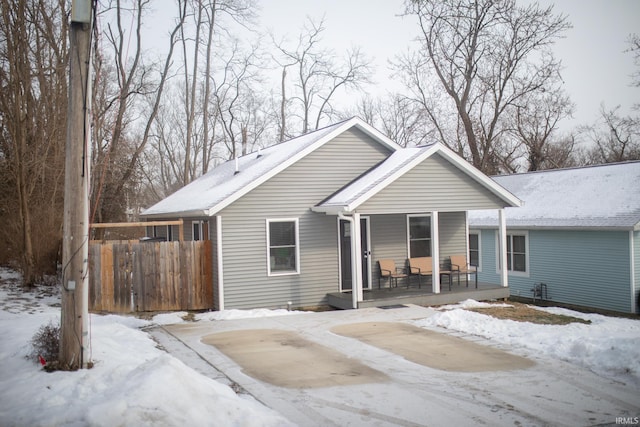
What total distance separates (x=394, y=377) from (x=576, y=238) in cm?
1274

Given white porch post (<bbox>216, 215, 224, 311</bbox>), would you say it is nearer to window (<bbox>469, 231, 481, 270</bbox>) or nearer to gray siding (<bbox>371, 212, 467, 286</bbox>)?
gray siding (<bbox>371, 212, 467, 286</bbox>)

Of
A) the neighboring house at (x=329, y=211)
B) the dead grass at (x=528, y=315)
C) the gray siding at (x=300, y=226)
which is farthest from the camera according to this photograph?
the gray siding at (x=300, y=226)

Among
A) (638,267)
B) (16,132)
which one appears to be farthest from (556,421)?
(16,132)

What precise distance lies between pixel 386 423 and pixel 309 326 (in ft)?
19.4

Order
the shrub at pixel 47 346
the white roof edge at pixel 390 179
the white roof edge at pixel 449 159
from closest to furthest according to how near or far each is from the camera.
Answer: the shrub at pixel 47 346
the white roof edge at pixel 390 179
the white roof edge at pixel 449 159

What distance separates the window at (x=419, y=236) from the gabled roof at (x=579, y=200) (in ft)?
15.3

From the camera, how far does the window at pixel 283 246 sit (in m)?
14.6

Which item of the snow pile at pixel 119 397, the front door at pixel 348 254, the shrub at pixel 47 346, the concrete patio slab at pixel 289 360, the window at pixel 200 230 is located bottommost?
the concrete patio slab at pixel 289 360

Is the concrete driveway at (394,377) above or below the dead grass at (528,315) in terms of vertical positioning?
above

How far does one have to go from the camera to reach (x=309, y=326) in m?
11.8

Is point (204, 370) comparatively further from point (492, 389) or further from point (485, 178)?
point (485, 178)

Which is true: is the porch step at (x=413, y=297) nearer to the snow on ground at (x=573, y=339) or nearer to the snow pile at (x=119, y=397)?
the snow on ground at (x=573, y=339)

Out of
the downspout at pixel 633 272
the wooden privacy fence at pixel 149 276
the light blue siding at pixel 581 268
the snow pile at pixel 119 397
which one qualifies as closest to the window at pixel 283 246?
the wooden privacy fence at pixel 149 276

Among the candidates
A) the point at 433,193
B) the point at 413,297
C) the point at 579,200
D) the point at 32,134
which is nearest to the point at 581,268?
the point at 579,200
